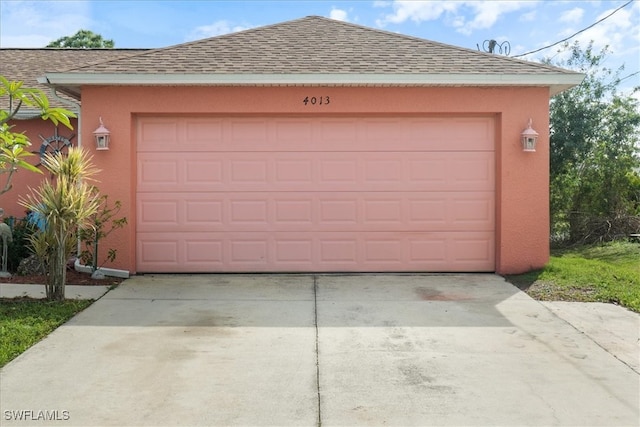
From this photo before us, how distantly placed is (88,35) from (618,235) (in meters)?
25.3

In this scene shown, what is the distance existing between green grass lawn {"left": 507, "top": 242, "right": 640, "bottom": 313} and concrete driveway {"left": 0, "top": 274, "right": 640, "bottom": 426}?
1.87 feet

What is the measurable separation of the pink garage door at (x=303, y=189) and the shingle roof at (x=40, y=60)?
436cm

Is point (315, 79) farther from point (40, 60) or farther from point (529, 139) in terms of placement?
point (40, 60)

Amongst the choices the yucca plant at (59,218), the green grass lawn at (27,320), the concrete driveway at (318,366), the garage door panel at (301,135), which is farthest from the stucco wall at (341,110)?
the green grass lawn at (27,320)

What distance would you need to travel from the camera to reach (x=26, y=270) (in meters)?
8.32

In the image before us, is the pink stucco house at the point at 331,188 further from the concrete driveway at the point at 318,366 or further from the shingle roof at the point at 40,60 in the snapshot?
the shingle roof at the point at 40,60

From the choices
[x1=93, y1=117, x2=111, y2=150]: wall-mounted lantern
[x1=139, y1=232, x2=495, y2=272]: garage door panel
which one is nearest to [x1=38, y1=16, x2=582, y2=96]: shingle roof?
[x1=93, y1=117, x2=111, y2=150]: wall-mounted lantern

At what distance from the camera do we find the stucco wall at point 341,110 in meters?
8.33

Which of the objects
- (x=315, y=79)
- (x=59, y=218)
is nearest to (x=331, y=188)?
(x=315, y=79)

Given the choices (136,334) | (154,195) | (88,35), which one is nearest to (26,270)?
(154,195)

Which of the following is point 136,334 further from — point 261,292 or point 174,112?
point 174,112

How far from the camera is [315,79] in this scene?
7977 millimetres

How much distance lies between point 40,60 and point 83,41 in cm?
1635

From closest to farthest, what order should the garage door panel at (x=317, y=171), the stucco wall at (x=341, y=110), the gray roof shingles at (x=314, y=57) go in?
the gray roof shingles at (x=314, y=57) → the stucco wall at (x=341, y=110) → the garage door panel at (x=317, y=171)
